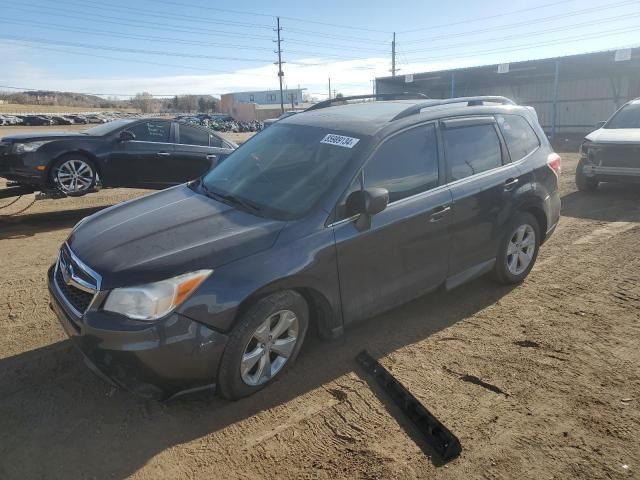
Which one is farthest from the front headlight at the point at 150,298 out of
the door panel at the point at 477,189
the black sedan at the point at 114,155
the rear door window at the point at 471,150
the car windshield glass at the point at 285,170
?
the black sedan at the point at 114,155

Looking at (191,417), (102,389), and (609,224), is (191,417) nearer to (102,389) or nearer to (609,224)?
(102,389)

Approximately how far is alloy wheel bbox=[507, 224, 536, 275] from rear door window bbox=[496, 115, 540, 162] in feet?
2.34

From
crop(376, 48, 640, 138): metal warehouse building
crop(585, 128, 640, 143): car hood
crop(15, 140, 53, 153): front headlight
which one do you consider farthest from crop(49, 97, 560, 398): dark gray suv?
crop(376, 48, 640, 138): metal warehouse building

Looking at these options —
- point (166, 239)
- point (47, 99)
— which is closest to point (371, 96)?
point (166, 239)

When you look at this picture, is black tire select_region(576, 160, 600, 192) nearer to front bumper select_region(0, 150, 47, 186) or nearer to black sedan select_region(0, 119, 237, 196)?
black sedan select_region(0, 119, 237, 196)

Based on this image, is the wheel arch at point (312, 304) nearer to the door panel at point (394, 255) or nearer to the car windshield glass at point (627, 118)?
the door panel at point (394, 255)

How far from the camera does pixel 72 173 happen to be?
7391mm

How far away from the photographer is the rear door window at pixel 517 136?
15.0 feet

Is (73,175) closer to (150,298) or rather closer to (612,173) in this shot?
(150,298)

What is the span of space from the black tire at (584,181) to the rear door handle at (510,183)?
5561 millimetres

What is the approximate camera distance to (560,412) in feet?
9.39

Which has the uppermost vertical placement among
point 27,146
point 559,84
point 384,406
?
point 559,84

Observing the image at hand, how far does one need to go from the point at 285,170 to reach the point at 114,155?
5203 mm

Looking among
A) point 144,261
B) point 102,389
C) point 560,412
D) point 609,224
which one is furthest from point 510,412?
point 609,224
